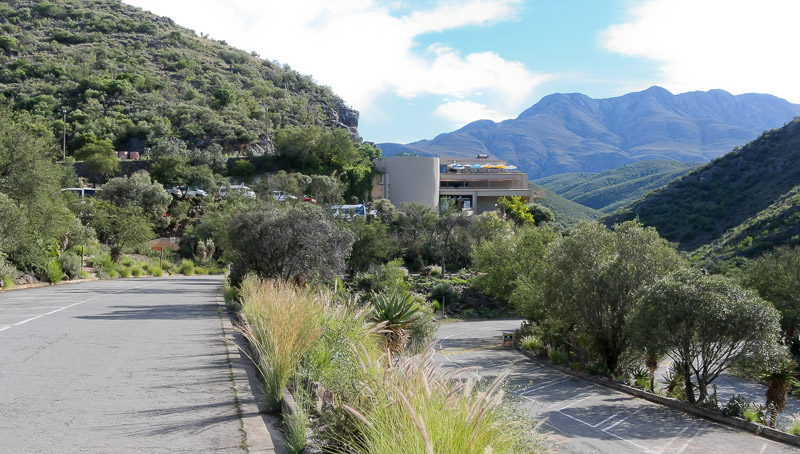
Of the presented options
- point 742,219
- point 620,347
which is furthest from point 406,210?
point 620,347

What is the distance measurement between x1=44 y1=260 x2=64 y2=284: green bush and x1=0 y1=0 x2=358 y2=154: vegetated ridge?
4822 cm

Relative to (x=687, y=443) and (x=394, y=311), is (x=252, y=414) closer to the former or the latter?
(x=394, y=311)

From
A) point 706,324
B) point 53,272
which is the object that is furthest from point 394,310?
point 53,272

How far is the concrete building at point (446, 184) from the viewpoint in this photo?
260 feet

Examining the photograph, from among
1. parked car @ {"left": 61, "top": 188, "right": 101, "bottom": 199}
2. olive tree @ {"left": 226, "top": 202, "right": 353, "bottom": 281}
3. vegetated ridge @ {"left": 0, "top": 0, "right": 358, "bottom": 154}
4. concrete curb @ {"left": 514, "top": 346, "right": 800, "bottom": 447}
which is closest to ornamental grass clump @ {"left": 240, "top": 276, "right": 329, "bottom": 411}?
olive tree @ {"left": 226, "top": 202, "right": 353, "bottom": 281}

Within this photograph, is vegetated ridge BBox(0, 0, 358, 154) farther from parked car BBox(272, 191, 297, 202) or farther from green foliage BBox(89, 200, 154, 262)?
green foliage BBox(89, 200, 154, 262)

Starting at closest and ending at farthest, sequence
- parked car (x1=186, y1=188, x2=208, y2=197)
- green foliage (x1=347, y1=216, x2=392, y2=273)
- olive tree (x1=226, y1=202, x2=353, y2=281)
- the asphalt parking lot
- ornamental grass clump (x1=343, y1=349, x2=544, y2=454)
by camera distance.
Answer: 1. ornamental grass clump (x1=343, y1=349, x2=544, y2=454)
2. the asphalt parking lot
3. olive tree (x1=226, y1=202, x2=353, y2=281)
4. green foliage (x1=347, y1=216, x2=392, y2=273)
5. parked car (x1=186, y1=188, x2=208, y2=197)

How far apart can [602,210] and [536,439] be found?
128m

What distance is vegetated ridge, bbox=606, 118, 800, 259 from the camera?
52.6 metres

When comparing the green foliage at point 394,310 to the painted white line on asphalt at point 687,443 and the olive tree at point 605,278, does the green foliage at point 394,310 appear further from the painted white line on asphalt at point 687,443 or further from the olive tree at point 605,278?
the olive tree at point 605,278

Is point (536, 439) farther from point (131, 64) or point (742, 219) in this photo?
point (131, 64)

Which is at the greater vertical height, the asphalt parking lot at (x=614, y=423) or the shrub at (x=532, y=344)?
the asphalt parking lot at (x=614, y=423)

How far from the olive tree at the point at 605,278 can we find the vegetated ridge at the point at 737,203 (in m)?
33.7

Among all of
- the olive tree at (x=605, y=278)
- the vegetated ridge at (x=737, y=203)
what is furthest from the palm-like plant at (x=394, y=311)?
the vegetated ridge at (x=737, y=203)
